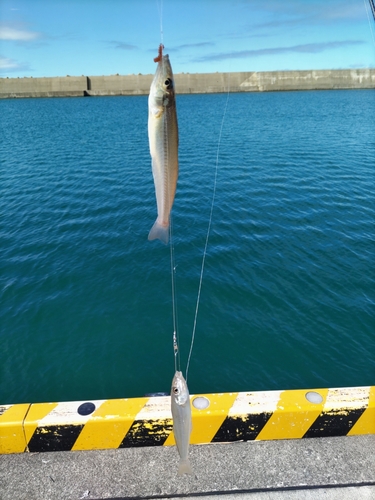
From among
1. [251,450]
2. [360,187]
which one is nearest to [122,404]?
[251,450]

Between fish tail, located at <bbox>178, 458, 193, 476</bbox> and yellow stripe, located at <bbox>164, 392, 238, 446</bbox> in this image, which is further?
yellow stripe, located at <bbox>164, 392, 238, 446</bbox>

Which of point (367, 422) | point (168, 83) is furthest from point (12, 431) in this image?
point (367, 422)

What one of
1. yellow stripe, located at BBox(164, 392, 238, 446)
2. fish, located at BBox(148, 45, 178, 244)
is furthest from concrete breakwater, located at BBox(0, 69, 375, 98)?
fish, located at BBox(148, 45, 178, 244)

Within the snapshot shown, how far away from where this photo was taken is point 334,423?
5.23m

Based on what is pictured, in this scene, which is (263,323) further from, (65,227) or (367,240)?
(65,227)

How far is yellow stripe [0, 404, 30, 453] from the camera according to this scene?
491 cm

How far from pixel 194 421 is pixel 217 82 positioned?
13557 cm

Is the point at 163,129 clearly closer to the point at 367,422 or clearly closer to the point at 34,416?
the point at 34,416

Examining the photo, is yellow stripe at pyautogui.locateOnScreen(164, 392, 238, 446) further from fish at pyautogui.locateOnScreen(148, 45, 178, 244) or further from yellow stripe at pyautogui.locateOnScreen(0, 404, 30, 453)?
fish at pyautogui.locateOnScreen(148, 45, 178, 244)

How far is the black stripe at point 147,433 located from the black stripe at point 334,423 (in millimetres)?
2100

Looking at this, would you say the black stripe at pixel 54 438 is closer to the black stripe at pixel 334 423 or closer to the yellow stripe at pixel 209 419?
the yellow stripe at pixel 209 419

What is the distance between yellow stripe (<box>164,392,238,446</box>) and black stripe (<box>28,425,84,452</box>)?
135 centimetres

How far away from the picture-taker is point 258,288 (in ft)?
38.6

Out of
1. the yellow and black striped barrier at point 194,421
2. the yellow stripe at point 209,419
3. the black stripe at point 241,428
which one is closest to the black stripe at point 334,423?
the yellow and black striped barrier at point 194,421
